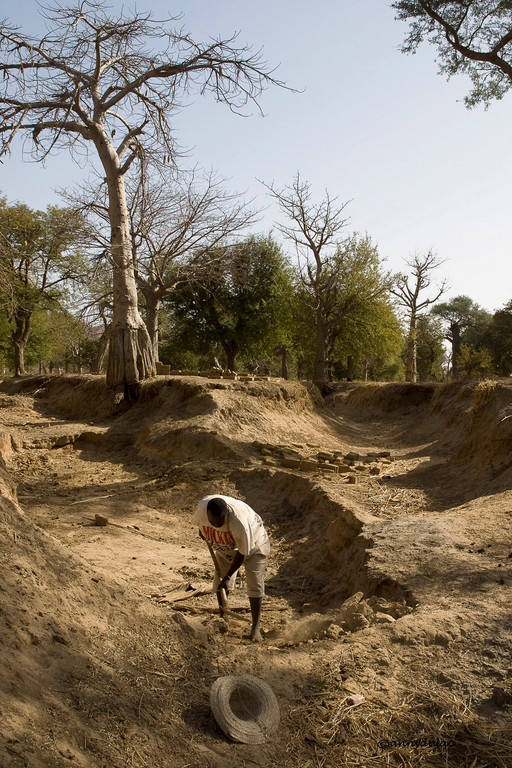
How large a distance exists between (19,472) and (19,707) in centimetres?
864

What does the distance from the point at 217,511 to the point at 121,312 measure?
11622 millimetres

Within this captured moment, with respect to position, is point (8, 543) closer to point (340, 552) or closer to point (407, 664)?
point (407, 664)

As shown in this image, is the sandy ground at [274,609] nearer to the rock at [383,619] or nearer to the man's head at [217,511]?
the rock at [383,619]

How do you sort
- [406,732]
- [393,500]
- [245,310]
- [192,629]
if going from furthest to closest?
1. [245,310]
2. [393,500]
3. [192,629]
4. [406,732]

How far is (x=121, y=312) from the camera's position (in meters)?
15.2

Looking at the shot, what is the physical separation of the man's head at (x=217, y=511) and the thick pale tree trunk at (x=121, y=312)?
11.2 metres

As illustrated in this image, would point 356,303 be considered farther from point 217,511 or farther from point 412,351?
point 217,511

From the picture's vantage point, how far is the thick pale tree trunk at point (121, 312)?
49.8 feet

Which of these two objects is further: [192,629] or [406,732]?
[192,629]

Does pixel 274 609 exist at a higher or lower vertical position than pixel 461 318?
lower

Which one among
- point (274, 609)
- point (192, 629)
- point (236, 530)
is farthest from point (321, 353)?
point (192, 629)

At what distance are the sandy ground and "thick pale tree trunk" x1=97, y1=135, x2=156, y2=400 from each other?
3.91 metres

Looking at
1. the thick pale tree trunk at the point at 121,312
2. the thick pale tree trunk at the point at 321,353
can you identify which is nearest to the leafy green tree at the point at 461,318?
the thick pale tree trunk at the point at 321,353

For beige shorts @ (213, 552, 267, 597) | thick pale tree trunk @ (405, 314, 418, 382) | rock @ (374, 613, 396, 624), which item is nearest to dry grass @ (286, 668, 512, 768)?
rock @ (374, 613, 396, 624)
